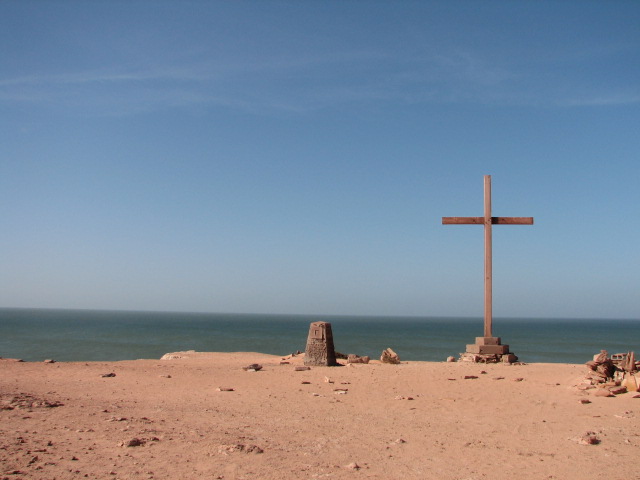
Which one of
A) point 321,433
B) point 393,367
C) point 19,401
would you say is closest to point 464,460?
point 321,433

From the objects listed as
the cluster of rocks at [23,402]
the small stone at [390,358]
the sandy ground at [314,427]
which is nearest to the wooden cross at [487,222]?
the small stone at [390,358]

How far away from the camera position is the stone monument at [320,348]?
15.7m

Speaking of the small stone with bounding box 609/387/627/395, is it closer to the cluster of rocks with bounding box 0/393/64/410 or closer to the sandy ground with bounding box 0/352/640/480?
the sandy ground with bounding box 0/352/640/480

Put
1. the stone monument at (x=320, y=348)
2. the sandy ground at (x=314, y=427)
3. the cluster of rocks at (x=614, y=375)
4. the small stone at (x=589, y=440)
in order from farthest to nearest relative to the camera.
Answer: the stone monument at (x=320, y=348), the cluster of rocks at (x=614, y=375), the small stone at (x=589, y=440), the sandy ground at (x=314, y=427)

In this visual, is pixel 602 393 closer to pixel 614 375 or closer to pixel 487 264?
pixel 614 375

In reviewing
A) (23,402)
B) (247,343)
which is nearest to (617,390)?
(23,402)

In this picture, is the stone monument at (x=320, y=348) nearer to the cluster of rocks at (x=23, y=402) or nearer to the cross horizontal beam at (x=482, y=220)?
the cross horizontal beam at (x=482, y=220)

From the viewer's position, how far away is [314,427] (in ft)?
26.0

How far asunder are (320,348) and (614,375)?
7.64m

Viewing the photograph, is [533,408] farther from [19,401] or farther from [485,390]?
[19,401]

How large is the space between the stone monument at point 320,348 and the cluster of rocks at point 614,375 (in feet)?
22.6

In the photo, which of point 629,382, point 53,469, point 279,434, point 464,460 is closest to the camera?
point 53,469

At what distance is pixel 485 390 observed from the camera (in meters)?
11.0

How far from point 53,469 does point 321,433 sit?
343 centimetres
